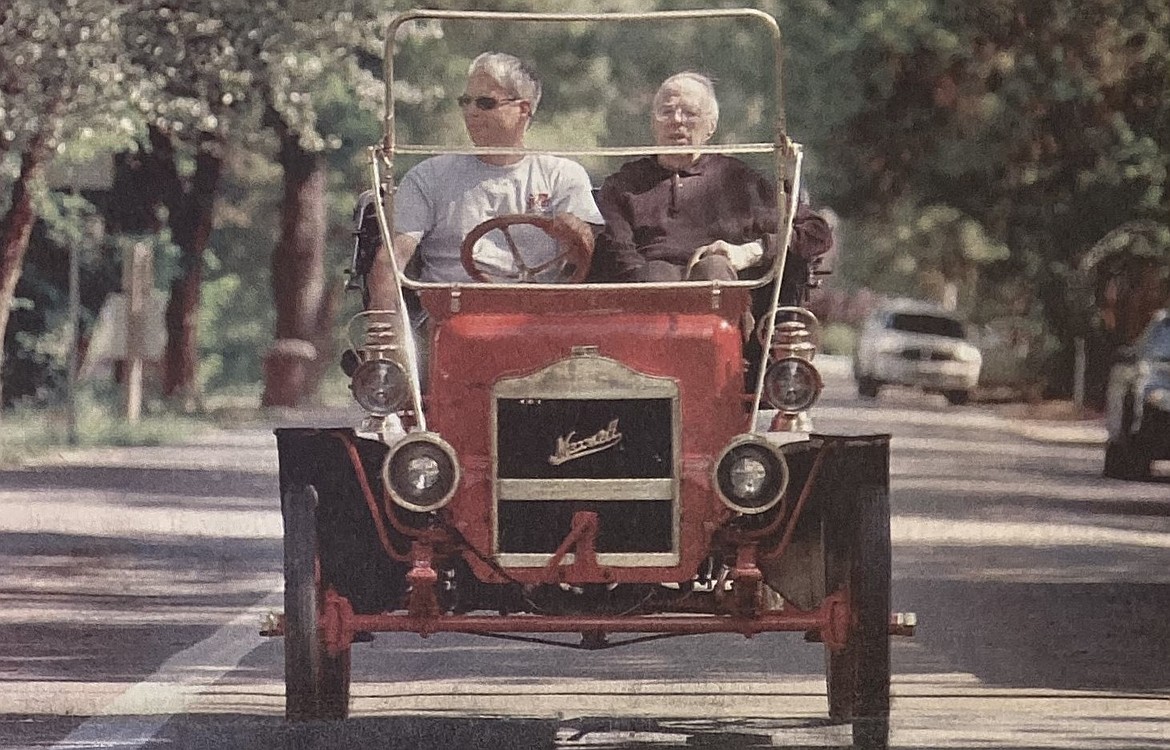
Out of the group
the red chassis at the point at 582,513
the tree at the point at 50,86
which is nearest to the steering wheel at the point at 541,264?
the red chassis at the point at 582,513

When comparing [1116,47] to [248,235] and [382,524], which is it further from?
[382,524]

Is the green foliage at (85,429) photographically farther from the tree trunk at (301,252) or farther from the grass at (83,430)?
the tree trunk at (301,252)

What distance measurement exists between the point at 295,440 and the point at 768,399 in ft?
4.69

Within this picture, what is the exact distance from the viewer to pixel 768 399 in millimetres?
10109

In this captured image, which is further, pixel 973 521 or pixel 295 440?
pixel 973 521

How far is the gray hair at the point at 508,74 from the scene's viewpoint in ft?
35.0

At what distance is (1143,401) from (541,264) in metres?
15.8

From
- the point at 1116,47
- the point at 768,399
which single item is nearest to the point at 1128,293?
the point at 1116,47

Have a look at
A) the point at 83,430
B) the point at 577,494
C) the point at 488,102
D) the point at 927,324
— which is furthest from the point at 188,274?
the point at 577,494

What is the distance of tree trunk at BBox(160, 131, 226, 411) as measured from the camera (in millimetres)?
38188

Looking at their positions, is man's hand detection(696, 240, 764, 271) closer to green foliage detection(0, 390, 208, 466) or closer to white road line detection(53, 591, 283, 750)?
white road line detection(53, 591, 283, 750)

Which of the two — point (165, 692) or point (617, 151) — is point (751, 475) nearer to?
point (617, 151)

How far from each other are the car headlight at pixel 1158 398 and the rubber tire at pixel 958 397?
22.3 meters

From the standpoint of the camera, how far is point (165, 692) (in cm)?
1134
